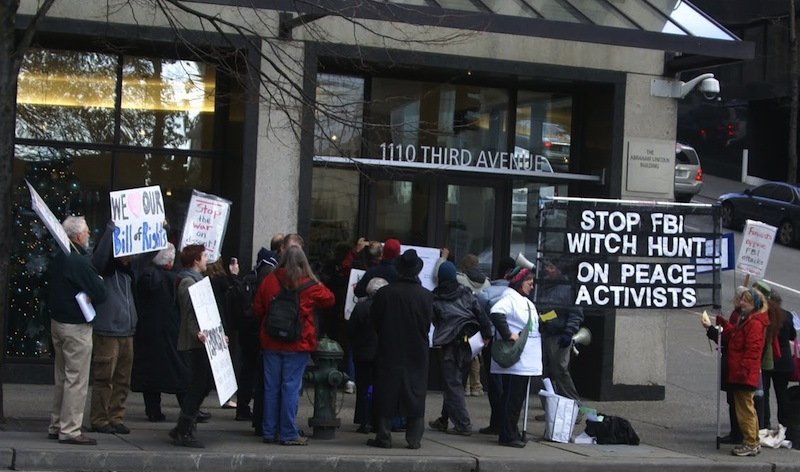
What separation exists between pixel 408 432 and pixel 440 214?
509 cm

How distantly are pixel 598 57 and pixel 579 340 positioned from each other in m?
4.08

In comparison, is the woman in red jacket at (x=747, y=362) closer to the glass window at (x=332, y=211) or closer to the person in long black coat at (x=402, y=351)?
the person in long black coat at (x=402, y=351)

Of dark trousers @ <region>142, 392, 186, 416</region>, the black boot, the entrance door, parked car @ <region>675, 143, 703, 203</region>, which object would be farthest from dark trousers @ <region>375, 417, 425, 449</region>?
parked car @ <region>675, 143, 703, 203</region>

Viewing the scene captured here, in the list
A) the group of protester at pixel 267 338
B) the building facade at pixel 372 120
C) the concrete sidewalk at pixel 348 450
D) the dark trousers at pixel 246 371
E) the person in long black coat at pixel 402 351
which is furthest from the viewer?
the building facade at pixel 372 120

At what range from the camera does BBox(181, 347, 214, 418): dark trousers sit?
9875 mm

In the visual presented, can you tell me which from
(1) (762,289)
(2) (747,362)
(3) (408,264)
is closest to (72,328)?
(3) (408,264)

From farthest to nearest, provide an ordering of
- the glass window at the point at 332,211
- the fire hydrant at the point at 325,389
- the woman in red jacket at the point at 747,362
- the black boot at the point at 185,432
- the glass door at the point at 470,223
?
the glass door at the point at 470,223
the glass window at the point at 332,211
the woman in red jacket at the point at 747,362
the fire hydrant at the point at 325,389
the black boot at the point at 185,432

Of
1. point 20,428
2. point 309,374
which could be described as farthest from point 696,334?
point 20,428

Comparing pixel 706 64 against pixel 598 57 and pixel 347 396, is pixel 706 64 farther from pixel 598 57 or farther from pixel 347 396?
pixel 347 396

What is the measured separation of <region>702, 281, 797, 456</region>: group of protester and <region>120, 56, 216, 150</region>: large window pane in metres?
6.60

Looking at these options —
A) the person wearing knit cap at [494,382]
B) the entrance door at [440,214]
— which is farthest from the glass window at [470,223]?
the person wearing knit cap at [494,382]

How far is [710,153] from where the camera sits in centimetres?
4131

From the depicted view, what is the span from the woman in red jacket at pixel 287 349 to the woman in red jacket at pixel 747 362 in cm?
413

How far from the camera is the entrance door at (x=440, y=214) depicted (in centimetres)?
1503
